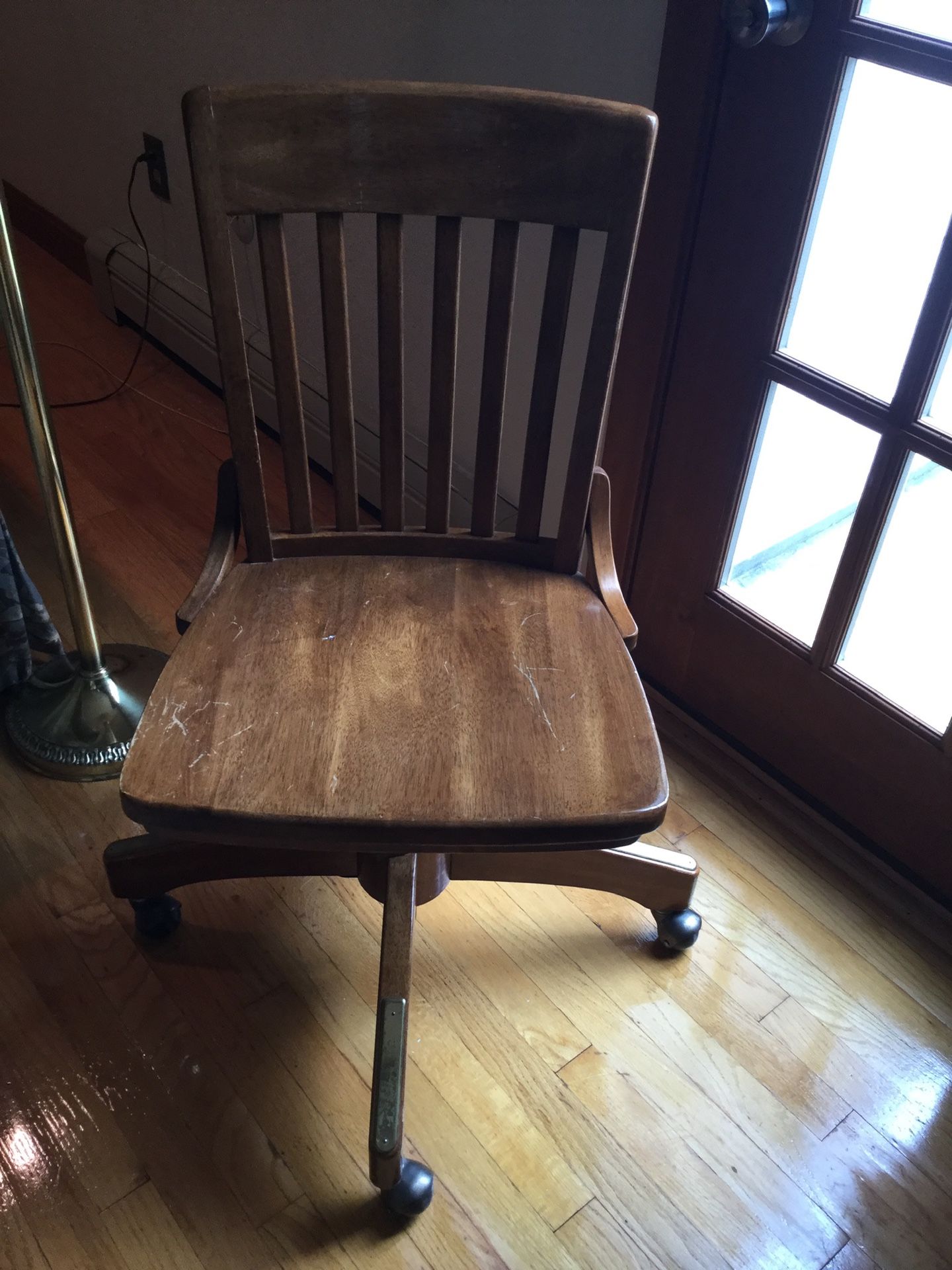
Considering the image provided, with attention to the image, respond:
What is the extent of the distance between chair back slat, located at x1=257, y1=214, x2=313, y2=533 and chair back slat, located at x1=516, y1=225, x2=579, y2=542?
0.25 m

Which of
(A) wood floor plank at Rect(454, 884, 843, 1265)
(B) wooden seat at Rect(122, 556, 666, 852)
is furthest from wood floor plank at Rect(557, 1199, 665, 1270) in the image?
(B) wooden seat at Rect(122, 556, 666, 852)

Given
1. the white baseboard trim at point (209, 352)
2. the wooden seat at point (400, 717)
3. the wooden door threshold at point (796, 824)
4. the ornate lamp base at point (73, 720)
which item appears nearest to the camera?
the wooden seat at point (400, 717)

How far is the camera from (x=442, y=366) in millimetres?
1135

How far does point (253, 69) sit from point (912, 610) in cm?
139

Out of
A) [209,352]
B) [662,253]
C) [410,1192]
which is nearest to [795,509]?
[662,253]

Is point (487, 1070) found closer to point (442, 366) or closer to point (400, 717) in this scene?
point (400, 717)

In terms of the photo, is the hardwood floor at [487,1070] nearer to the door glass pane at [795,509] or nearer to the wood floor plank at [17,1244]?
the wood floor plank at [17,1244]

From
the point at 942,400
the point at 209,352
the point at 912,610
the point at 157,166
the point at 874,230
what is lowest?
the point at 209,352

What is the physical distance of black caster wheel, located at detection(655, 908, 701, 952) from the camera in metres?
1.30

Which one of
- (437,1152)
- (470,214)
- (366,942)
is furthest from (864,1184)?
(470,214)

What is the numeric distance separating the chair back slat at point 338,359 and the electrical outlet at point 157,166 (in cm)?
129

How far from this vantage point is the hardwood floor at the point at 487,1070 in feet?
3.50

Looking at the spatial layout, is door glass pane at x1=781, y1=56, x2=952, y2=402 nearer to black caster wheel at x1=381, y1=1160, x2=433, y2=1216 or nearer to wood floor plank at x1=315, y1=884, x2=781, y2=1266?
wood floor plank at x1=315, y1=884, x2=781, y2=1266

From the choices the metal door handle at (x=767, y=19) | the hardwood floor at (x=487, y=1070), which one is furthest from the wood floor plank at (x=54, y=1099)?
the metal door handle at (x=767, y=19)
